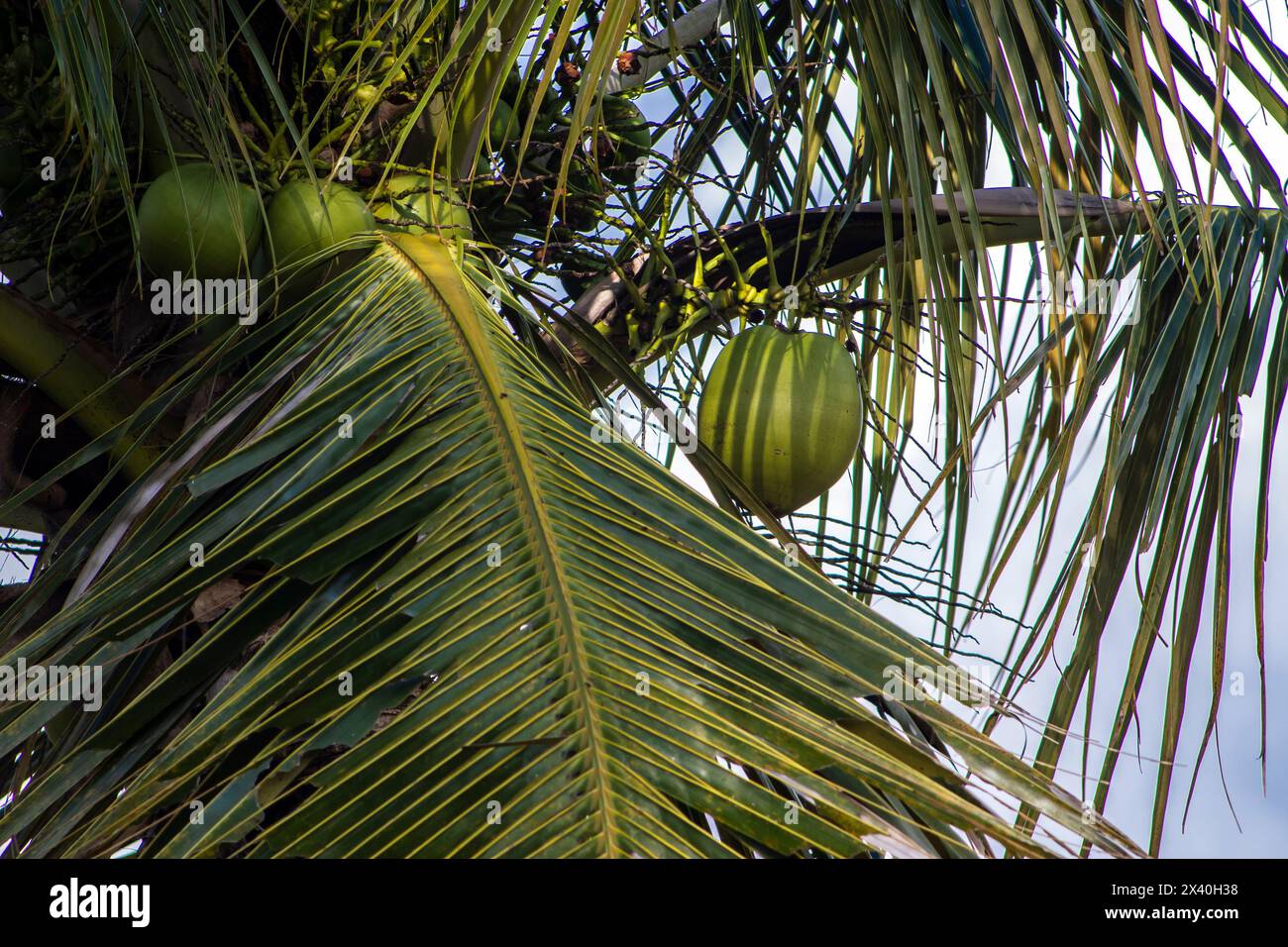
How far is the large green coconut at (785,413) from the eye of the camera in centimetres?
154

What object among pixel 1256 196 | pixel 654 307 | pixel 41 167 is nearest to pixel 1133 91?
pixel 1256 196

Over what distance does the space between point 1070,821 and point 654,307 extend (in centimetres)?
104

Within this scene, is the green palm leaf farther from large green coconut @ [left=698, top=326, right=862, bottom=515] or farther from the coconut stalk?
the coconut stalk

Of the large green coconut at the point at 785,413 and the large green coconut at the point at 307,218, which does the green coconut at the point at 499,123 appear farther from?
the large green coconut at the point at 785,413

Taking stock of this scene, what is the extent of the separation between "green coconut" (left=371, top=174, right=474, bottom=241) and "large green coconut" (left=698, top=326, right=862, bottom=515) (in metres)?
0.37

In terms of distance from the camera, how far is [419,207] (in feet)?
5.12

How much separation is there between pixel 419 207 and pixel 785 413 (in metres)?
0.51

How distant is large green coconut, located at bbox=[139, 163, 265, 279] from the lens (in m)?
1.37

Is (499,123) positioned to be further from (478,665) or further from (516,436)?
(478,665)

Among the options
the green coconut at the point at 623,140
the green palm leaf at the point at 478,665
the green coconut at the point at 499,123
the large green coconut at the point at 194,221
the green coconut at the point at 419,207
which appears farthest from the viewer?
the green coconut at the point at 623,140

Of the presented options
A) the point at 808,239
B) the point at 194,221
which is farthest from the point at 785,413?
the point at 194,221

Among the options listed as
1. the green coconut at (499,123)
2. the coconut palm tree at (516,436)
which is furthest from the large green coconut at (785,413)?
the green coconut at (499,123)

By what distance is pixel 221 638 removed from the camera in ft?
3.29

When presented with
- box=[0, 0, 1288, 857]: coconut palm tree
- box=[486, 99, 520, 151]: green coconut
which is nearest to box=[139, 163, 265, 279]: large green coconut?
box=[0, 0, 1288, 857]: coconut palm tree
